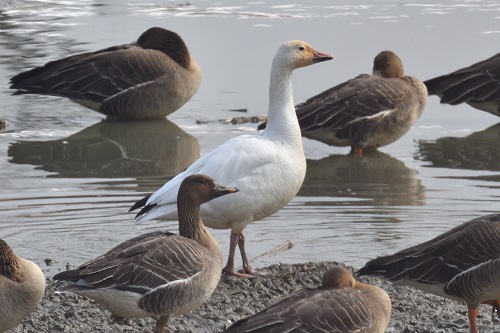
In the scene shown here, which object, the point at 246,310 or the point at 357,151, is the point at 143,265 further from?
the point at 357,151

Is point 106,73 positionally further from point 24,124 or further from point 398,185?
point 398,185

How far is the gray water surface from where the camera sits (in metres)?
9.72

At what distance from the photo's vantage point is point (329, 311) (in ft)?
21.8

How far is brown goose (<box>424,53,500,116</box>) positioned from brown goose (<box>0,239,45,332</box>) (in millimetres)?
7878

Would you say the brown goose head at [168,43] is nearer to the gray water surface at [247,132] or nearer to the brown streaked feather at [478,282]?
the gray water surface at [247,132]

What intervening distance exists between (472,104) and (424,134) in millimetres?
1097

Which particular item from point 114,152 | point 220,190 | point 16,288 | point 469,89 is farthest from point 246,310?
point 469,89

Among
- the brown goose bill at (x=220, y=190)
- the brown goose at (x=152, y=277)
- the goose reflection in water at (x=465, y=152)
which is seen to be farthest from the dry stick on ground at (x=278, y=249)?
the goose reflection in water at (x=465, y=152)

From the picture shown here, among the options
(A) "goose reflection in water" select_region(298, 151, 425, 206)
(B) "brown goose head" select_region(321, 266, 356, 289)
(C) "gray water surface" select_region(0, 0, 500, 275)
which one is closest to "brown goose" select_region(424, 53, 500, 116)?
(C) "gray water surface" select_region(0, 0, 500, 275)

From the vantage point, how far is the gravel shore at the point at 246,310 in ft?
25.0

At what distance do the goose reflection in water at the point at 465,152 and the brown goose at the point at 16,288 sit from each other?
6057 mm

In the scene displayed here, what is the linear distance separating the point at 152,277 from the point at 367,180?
4.76 metres

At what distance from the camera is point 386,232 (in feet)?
31.6

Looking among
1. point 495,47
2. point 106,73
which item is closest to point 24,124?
point 106,73
